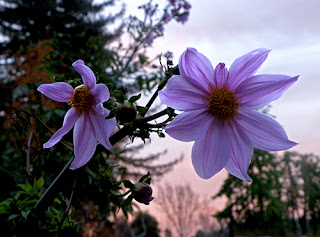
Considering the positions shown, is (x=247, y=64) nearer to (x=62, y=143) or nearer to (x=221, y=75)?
(x=221, y=75)

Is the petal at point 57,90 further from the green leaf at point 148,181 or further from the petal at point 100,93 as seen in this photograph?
the green leaf at point 148,181

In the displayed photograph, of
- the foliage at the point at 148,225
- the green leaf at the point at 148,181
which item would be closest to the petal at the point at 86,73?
the green leaf at the point at 148,181

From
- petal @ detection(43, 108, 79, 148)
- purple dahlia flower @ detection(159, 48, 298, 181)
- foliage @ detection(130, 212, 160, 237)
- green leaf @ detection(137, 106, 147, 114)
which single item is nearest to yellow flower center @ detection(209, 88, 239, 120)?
purple dahlia flower @ detection(159, 48, 298, 181)

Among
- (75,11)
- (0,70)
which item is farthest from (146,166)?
(75,11)

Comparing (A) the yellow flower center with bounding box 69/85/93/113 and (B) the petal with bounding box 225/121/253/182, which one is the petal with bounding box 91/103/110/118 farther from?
(B) the petal with bounding box 225/121/253/182

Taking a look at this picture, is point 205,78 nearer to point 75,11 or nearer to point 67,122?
point 67,122

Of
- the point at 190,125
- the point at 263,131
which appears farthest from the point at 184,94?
the point at 263,131
